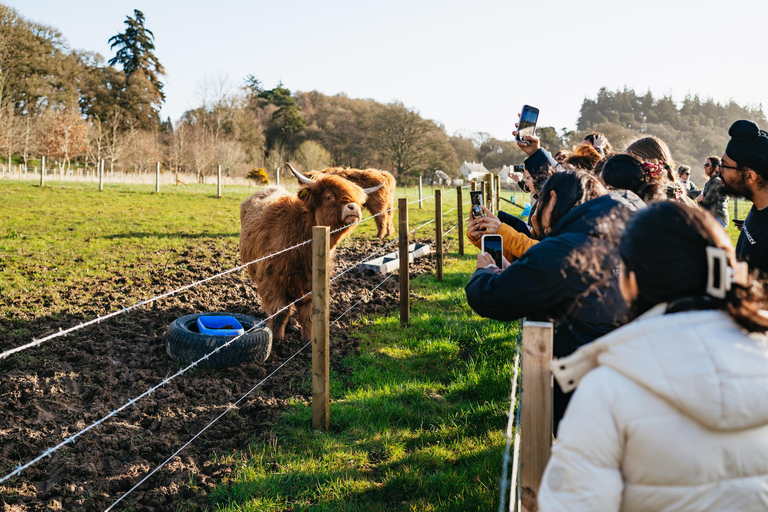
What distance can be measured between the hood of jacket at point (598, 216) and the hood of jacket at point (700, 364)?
0.93m

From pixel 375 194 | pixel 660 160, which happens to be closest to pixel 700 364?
pixel 660 160

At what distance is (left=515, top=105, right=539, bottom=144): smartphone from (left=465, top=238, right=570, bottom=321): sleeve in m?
2.37

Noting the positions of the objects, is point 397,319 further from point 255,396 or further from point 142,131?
point 142,131

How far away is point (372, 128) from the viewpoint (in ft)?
151

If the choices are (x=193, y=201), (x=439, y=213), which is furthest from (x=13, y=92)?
(x=439, y=213)

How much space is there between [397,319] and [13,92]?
141 feet

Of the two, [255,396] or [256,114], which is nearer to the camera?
[255,396]

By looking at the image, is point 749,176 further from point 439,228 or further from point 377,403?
point 439,228

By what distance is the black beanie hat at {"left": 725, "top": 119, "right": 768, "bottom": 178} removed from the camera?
333 cm

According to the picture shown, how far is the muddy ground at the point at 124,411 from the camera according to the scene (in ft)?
10.5

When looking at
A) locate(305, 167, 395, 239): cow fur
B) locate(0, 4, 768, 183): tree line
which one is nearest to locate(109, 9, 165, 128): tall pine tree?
locate(0, 4, 768, 183): tree line

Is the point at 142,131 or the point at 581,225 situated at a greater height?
the point at 142,131

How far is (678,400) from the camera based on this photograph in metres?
1.19

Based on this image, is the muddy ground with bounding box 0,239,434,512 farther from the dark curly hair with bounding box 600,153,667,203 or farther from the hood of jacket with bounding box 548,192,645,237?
the dark curly hair with bounding box 600,153,667,203
